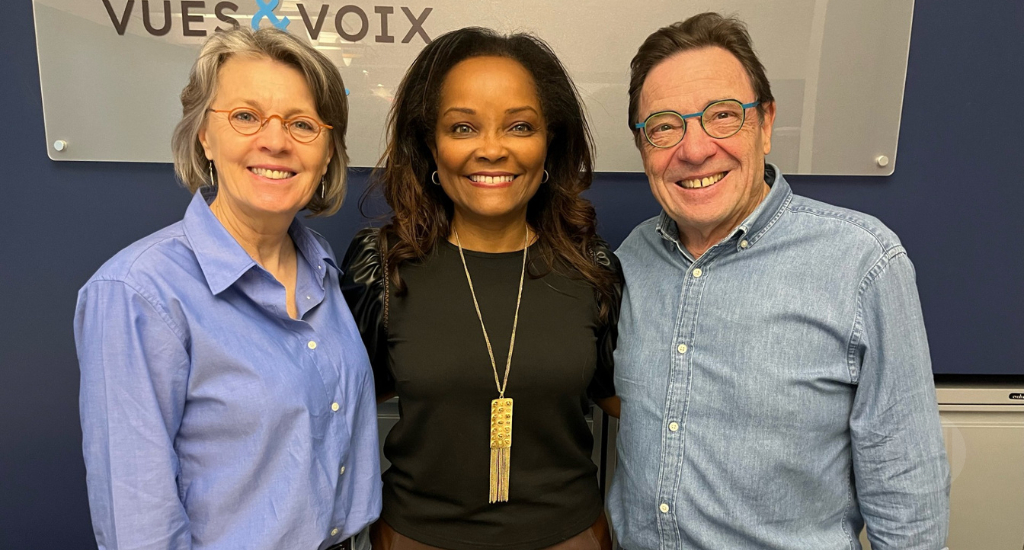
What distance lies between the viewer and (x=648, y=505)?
112 centimetres

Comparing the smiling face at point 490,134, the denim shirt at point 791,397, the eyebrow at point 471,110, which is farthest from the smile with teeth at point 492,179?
the denim shirt at point 791,397

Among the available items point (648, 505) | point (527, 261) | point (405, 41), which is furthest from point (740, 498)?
point (405, 41)

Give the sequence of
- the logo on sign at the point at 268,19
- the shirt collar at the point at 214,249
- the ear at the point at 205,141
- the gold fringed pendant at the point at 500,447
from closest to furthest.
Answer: the shirt collar at the point at 214,249, the ear at the point at 205,141, the gold fringed pendant at the point at 500,447, the logo on sign at the point at 268,19

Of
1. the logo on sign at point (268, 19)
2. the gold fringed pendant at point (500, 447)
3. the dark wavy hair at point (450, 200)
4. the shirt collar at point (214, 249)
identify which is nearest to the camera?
the shirt collar at point (214, 249)

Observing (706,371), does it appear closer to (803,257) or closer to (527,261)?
(803,257)

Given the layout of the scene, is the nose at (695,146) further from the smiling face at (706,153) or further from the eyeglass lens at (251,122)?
the eyeglass lens at (251,122)

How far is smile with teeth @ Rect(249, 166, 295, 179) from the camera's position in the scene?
40.0 inches

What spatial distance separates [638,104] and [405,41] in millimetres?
730

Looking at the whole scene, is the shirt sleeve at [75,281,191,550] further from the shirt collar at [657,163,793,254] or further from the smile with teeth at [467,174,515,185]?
the shirt collar at [657,163,793,254]

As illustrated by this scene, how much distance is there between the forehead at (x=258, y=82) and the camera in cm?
100

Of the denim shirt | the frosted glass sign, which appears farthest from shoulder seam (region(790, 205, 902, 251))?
the frosted glass sign

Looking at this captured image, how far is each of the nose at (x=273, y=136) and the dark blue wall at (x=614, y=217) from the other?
0.66 m

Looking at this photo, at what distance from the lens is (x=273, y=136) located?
3.26 feet

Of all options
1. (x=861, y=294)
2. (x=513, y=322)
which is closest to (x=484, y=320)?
(x=513, y=322)
